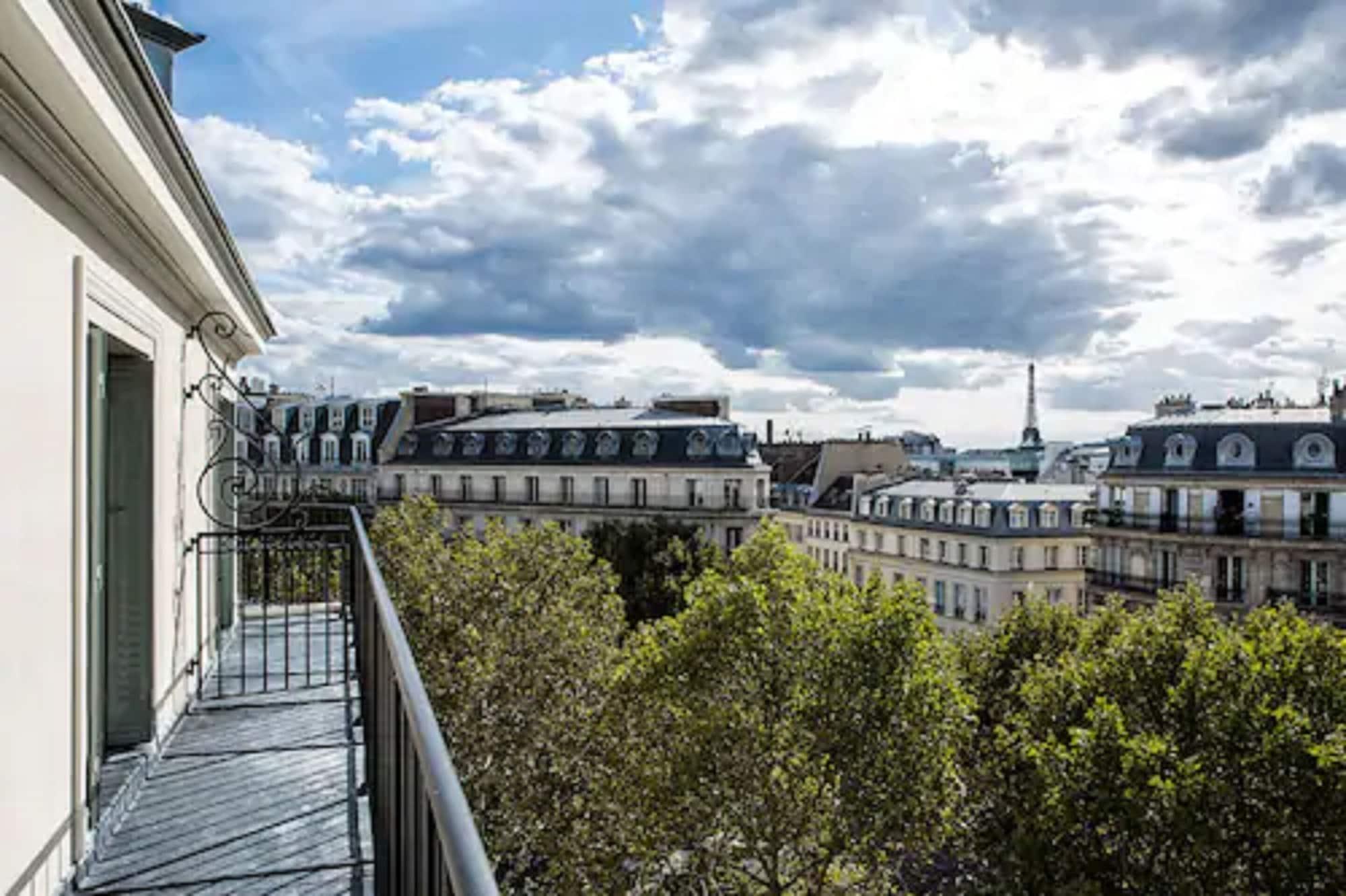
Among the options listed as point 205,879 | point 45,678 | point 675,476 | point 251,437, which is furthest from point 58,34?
A: point 675,476

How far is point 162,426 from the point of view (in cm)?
654

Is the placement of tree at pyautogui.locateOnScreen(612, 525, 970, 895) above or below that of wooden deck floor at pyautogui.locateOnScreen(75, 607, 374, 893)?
below

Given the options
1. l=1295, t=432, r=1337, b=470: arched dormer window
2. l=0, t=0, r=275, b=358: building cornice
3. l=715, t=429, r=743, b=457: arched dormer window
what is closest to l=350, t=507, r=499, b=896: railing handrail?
l=0, t=0, r=275, b=358: building cornice

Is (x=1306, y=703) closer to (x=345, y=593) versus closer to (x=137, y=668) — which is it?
(x=345, y=593)

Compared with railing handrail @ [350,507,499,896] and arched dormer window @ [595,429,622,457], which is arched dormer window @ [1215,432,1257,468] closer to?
arched dormer window @ [595,429,622,457]

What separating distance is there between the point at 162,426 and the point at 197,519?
6.11 ft

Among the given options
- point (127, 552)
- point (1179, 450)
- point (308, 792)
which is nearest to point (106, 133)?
point (127, 552)

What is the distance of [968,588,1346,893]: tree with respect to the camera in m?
12.2

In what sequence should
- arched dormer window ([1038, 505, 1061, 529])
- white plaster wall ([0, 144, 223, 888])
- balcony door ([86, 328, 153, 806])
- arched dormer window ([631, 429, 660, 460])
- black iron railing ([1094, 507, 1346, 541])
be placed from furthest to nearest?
arched dormer window ([631, 429, 660, 460]) → arched dormer window ([1038, 505, 1061, 529]) → black iron railing ([1094, 507, 1346, 541]) → balcony door ([86, 328, 153, 806]) → white plaster wall ([0, 144, 223, 888])

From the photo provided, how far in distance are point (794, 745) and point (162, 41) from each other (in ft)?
36.3

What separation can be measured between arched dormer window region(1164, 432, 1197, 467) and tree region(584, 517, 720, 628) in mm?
17607

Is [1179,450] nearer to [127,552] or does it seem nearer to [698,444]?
[698,444]

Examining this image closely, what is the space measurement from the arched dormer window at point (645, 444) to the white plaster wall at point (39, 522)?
44.0 m

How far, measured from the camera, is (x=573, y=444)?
51.1 metres
